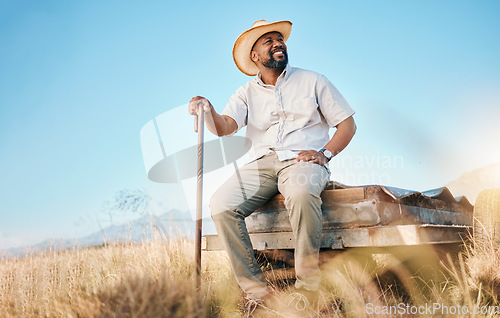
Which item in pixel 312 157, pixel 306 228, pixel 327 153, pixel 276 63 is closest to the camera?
pixel 306 228

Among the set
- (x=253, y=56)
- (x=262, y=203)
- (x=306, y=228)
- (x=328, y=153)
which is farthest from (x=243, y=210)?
(x=253, y=56)

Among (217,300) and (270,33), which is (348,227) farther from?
(270,33)

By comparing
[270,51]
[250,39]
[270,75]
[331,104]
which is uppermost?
[250,39]

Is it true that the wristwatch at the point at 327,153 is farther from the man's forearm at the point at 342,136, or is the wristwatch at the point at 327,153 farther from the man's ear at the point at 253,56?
the man's ear at the point at 253,56

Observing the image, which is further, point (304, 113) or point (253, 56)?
point (253, 56)

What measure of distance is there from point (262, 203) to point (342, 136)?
2.86 feet

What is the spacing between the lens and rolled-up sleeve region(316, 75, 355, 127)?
11.5 ft

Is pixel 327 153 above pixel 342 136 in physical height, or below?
below

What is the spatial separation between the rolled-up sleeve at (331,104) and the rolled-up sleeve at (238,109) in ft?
2.24

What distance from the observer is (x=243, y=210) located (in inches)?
126

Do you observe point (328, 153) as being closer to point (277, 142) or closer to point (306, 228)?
point (277, 142)

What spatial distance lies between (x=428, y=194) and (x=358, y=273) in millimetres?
868

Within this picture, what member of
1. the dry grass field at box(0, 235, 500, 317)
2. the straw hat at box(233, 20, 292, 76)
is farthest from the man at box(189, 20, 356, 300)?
the dry grass field at box(0, 235, 500, 317)

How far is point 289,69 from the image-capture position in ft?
12.3
